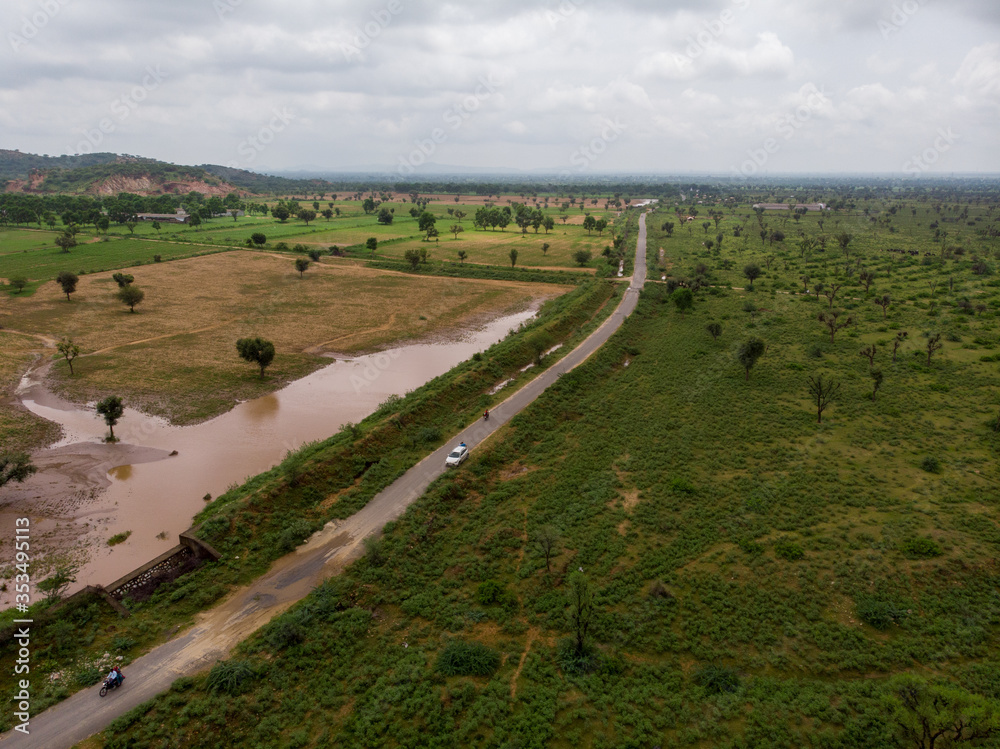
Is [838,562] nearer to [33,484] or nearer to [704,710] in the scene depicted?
[704,710]

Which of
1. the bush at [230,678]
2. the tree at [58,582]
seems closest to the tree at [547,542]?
the bush at [230,678]

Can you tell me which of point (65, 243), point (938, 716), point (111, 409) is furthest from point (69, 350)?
point (65, 243)

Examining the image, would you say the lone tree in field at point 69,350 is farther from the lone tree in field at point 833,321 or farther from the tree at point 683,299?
the lone tree in field at point 833,321

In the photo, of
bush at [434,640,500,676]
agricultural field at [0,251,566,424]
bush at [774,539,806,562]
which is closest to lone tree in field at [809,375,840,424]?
bush at [774,539,806,562]

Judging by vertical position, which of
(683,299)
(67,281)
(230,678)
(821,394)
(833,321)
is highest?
(67,281)

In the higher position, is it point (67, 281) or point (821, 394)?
point (67, 281)

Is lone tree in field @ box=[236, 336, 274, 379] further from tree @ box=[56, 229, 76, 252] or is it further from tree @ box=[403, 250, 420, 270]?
tree @ box=[56, 229, 76, 252]

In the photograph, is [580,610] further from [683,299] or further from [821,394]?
[683,299]

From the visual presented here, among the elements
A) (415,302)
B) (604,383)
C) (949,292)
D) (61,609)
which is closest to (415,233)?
(415,302)
